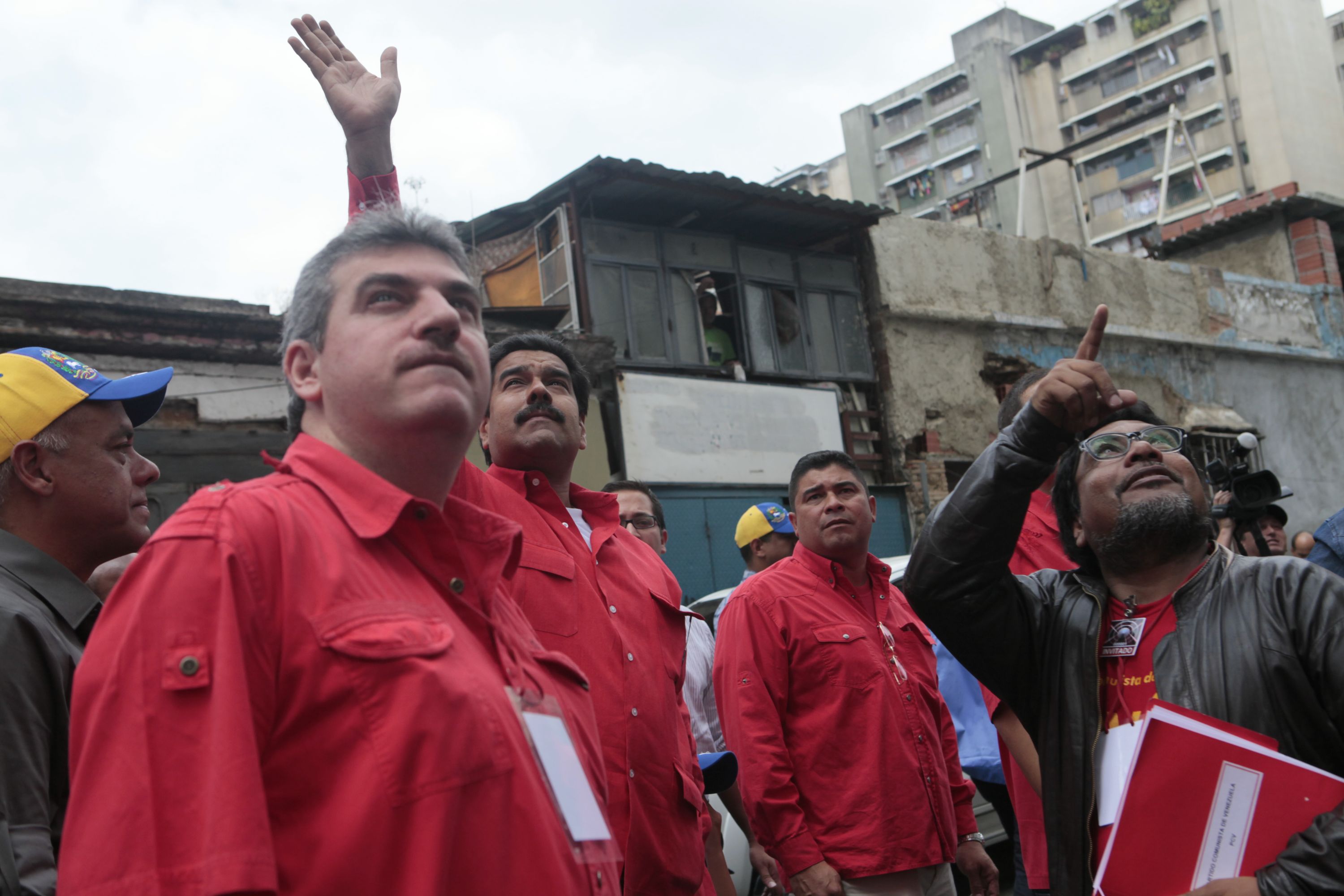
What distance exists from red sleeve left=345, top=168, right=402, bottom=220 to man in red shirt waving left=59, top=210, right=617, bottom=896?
A: 615 millimetres

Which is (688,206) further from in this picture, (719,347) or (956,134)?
(956,134)

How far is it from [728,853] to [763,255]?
10.7 m

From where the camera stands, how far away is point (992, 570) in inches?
98.3

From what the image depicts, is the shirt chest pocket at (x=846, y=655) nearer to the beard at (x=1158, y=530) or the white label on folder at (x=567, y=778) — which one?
the beard at (x=1158, y=530)

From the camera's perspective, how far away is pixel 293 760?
→ 1275mm

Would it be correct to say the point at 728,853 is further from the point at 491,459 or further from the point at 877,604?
the point at 491,459

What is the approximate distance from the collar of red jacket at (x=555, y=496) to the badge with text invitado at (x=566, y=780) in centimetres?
133

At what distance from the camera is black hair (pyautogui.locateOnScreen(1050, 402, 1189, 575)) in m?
2.76

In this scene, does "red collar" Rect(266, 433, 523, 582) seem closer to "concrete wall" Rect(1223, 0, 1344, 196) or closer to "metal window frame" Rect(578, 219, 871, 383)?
"metal window frame" Rect(578, 219, 871, 383)

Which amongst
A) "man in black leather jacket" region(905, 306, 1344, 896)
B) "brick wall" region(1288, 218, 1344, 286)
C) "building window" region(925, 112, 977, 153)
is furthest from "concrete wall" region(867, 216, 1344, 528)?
"building window" region(925, 112, 977, 153)

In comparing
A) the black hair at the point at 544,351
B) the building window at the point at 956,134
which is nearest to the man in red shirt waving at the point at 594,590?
the black hair at the point at 544,351

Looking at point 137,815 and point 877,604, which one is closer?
point 137,815

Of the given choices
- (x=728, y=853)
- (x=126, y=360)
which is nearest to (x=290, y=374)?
(x=728, y=853)

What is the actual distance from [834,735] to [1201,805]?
161 cm
